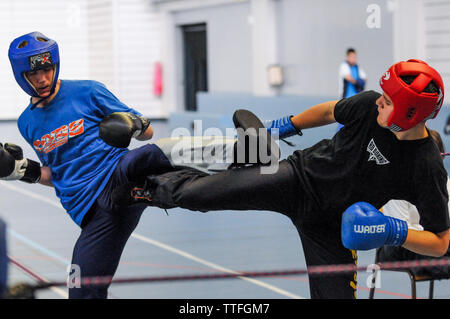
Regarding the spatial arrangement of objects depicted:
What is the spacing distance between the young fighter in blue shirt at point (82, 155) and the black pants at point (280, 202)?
Result: 0.96ft

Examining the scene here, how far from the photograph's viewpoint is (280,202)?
3.34 m

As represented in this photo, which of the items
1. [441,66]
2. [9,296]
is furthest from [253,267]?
[441,66]

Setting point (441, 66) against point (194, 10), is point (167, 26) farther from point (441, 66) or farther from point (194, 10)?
point (441, 66)

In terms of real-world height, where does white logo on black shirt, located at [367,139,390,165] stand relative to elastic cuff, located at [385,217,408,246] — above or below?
above

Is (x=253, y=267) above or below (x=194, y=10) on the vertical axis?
below

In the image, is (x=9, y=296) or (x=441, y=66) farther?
(x=441, y=66)

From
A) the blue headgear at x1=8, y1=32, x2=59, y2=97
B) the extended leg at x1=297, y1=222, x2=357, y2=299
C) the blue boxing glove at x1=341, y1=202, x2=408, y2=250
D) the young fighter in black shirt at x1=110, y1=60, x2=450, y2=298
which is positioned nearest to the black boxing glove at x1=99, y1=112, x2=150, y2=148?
the young fighter in black shirt at x1=110, y1=60, x2=450, y2=298

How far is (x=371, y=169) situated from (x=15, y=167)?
5.90 feet

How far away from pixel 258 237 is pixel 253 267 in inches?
49.3

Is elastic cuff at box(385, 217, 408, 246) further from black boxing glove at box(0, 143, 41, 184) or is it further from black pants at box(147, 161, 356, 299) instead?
black boxing glove at box(0, 143, 41, 184)

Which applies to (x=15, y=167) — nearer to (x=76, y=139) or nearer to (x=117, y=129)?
(x=76, y=139)

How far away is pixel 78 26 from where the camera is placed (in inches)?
702

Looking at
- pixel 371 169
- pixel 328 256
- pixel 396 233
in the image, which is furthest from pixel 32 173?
pixel 396 233

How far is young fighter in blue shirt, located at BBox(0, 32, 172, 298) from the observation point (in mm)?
3525
